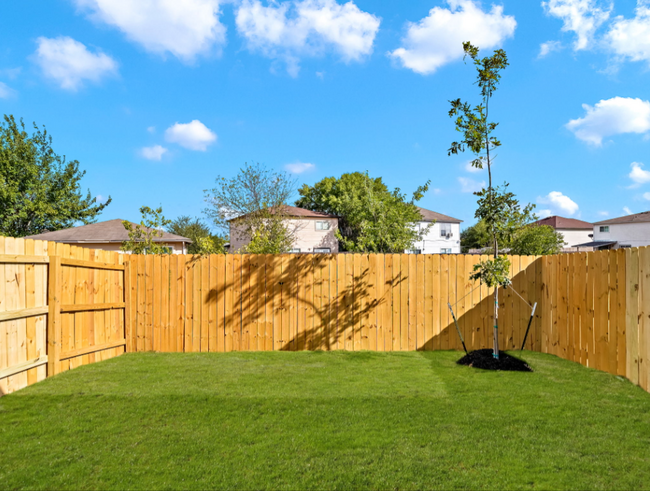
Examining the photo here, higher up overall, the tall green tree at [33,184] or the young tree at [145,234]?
the tall green tree at [33,184]

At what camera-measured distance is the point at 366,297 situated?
22.6 ft

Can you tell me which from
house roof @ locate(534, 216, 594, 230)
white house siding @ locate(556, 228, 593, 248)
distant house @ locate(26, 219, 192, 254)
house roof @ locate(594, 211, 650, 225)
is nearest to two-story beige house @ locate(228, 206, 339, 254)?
distant house @ locate(26, 219, 192, 254)

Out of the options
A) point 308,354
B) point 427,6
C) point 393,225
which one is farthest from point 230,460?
point 393,225

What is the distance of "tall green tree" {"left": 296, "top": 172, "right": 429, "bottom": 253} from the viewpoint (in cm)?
1191

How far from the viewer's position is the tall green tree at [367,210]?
39.1ft

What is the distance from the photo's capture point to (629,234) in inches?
1612

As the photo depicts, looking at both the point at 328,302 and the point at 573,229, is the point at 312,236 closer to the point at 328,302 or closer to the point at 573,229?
the point at 328,302

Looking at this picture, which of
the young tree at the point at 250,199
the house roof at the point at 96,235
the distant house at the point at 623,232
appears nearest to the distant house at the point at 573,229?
the distant house at the point at 623,232

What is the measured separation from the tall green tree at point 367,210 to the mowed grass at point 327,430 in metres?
5.77

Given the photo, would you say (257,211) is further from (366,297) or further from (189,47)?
(366,297)

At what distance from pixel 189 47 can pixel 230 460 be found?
30.6 feet

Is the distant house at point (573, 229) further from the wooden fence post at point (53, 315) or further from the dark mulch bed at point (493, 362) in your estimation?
the wooden fence post at point (53, 315)

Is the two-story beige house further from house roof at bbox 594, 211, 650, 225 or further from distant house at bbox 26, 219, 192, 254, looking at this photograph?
house roof at bbox 594, 211, 650, 225

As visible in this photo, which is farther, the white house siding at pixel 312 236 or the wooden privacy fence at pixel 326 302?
the white house siding at pixel 312 236
